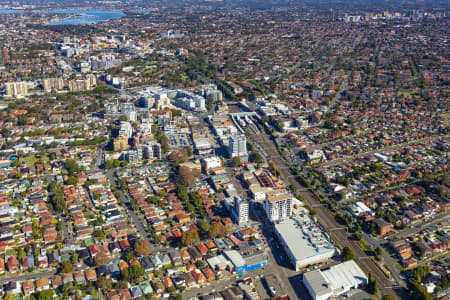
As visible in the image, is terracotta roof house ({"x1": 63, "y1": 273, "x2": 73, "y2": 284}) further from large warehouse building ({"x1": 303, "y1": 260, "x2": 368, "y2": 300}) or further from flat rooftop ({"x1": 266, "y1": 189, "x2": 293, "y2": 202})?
flat rooftop ({"x1": 266, "y1": 189, "x2": 293, "y2": 202})

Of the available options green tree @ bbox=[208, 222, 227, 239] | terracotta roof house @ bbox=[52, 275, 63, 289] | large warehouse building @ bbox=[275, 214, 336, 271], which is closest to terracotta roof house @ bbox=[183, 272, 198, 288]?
green tree @ bbox=[208, 222, 227, 239]

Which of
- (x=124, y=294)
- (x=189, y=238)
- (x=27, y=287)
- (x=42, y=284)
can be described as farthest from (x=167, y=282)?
(x=27, y=287)

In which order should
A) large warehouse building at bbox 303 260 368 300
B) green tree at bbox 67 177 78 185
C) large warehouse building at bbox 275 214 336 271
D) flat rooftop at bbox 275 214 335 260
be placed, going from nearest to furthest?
large warehouse building at bbox 303 260 368 300, large warehouse building at bbox 275 214 336 271, flat rooftop at bbox 275 214 335 260, green tree at bbox 67 177 78 185

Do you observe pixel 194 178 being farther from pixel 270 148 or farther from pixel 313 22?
pixel 313 22

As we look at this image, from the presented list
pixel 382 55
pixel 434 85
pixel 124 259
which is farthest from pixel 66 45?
pixel 124 259

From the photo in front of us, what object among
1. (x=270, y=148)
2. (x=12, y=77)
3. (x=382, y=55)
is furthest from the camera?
(x=382, y=55)

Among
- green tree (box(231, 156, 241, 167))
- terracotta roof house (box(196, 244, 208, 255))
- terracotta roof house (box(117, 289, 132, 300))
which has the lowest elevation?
terracotta roof house (box(117, 289, 132, 300))

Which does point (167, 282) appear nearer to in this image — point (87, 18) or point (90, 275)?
point (90, 275)

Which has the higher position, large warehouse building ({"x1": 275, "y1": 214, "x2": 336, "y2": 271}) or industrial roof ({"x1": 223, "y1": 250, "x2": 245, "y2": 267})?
large warehouse building ({"x1": 275, "y1": 214, "x2": 336, "y2": 271})
